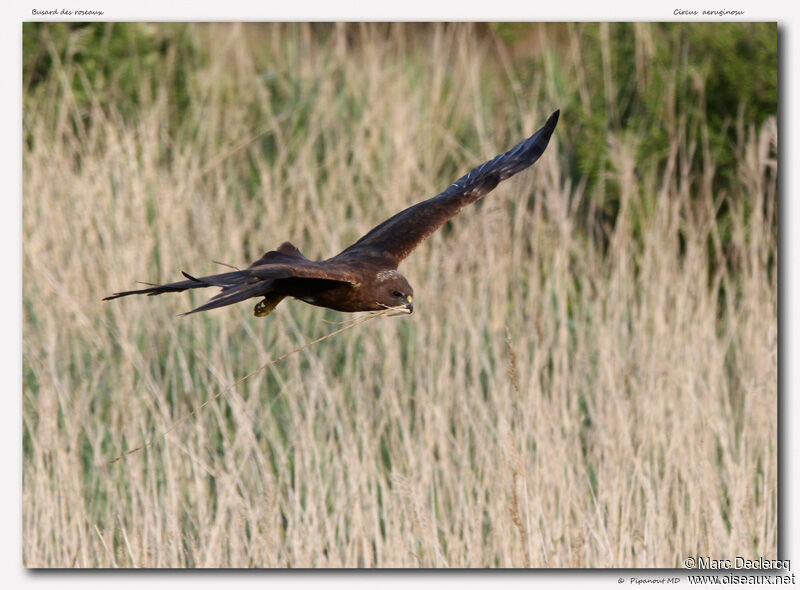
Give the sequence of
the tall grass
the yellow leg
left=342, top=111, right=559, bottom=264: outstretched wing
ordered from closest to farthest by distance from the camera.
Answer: the yellow leg → left=342, top=111, right=559, bottom=264: outstretched wing → the tall grass

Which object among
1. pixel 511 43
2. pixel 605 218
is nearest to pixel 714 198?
pixel 605 218

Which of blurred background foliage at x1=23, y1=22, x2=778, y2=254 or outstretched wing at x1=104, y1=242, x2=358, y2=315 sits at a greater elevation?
blurred background foliage at x1=23, y1=22, x2=778, y2=254

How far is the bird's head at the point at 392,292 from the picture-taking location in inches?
93.0

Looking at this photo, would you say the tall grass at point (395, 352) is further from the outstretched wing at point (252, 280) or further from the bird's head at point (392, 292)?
the outstretched wing at point (252, 280)

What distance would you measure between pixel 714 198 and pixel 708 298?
2.07 ft

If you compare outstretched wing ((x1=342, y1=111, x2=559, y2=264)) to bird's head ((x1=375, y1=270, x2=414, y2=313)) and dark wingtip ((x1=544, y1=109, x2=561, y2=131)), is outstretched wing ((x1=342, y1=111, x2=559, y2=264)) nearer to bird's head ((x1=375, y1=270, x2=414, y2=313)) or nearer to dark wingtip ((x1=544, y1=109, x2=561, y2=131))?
dark wingtip ((x1=544, y1=109, x2=561, y2=131))

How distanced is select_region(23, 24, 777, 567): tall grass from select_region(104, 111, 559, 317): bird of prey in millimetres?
347

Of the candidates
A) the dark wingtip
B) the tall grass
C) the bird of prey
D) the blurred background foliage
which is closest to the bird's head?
the bird of prey

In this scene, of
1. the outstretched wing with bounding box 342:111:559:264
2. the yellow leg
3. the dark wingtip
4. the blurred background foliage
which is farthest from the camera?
the blurred background foliage

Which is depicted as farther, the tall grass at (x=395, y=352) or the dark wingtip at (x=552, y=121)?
the tall grass at (x=395, y=352)

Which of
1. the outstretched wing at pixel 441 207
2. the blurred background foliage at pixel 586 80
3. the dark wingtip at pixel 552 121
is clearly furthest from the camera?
the blurred background foliage at pixel 586 80

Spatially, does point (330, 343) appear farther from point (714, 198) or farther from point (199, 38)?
point (199, 38)

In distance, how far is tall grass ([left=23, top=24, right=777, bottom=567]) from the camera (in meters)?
3.18

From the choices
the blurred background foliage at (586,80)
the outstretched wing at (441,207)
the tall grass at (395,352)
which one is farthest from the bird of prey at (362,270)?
the blurred background foliage at (586,80)
